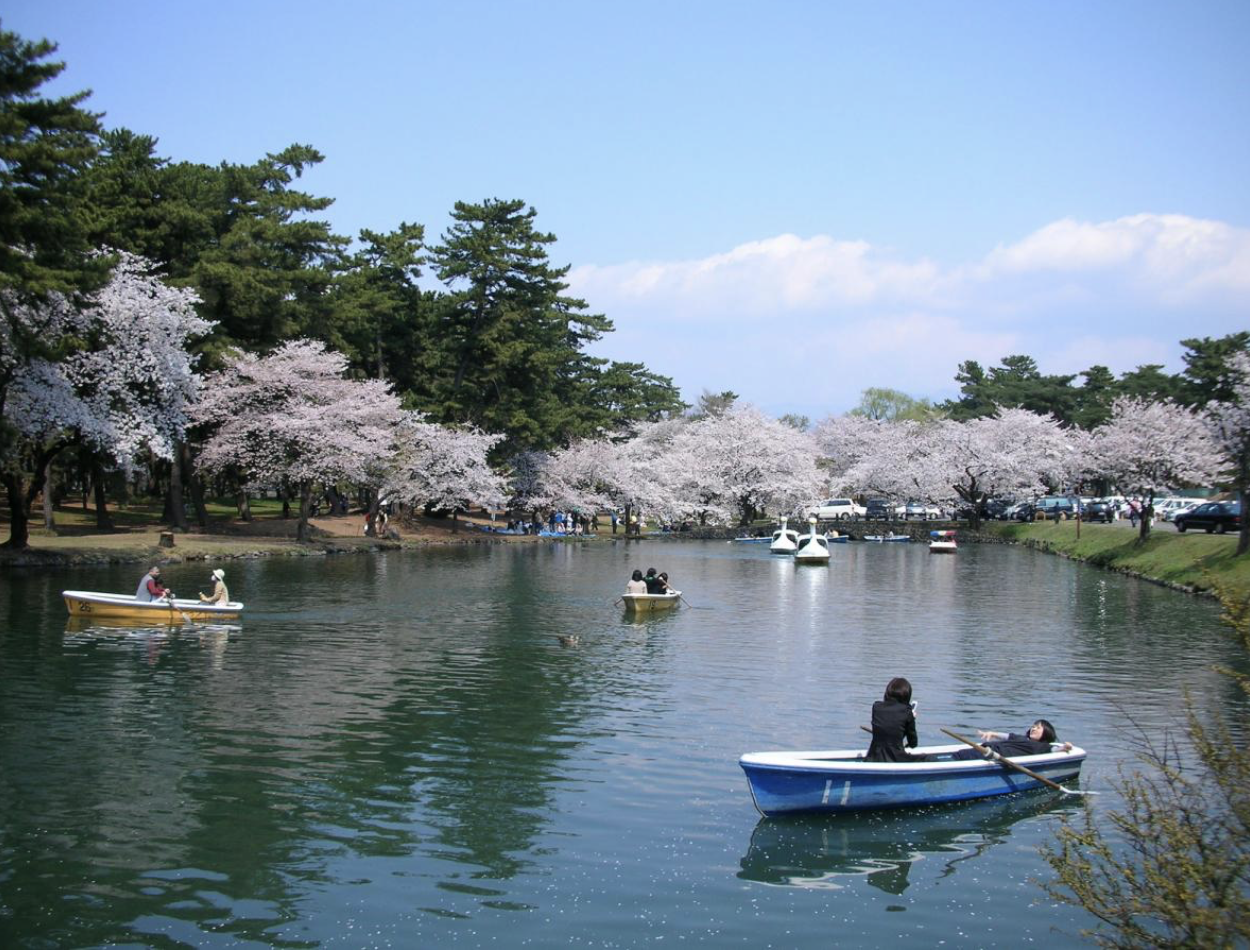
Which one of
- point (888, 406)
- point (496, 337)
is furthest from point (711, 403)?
point (496, 337)

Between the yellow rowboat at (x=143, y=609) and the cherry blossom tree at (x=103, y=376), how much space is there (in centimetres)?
1343

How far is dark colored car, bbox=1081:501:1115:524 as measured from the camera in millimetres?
91750

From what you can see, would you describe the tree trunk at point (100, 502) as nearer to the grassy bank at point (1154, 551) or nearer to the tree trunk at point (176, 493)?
the tree trunk at point (176, 493)

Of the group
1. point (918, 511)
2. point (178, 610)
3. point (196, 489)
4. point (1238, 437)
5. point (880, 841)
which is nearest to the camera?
point (880, 841)

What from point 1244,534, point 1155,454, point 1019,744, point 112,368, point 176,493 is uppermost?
point 112,368

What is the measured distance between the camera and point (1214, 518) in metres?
62.9

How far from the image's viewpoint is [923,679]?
2850 cm

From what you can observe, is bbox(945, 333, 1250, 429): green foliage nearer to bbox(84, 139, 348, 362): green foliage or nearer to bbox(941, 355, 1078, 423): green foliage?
bbox(941, 355, 1078, 423): green foliage

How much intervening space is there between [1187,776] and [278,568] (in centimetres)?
4331

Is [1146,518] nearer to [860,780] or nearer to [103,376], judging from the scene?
[860,780]

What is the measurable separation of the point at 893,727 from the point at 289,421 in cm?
5383

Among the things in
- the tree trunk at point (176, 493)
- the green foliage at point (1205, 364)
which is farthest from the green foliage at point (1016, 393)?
the tree trunk at point (176, 493)

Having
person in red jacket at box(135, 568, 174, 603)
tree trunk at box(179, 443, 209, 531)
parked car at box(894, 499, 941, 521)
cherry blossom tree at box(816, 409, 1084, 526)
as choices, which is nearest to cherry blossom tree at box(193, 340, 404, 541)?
tree trunk at box(179, 443, 209, 531)

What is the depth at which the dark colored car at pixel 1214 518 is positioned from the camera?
204ft
